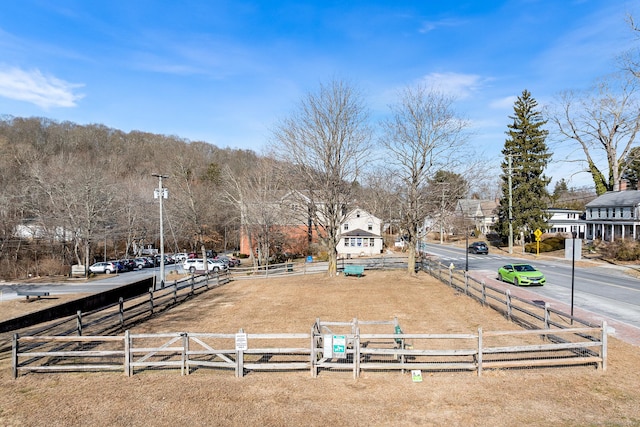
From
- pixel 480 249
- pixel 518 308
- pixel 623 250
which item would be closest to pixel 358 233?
pixel 480 249

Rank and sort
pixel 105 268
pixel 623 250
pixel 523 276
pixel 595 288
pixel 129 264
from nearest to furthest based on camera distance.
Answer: pixel 595 288 → pixel 523 276 → pixel 623 250 → pixel 105 268 → pixel 129 264

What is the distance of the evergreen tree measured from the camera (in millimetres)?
54688

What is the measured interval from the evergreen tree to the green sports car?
1189 inches

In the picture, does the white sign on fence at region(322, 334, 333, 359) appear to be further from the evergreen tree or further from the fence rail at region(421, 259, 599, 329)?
the evergreen tree

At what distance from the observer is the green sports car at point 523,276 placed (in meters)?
25.7

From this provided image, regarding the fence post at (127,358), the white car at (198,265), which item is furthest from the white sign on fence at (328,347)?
the white car at (198,265)

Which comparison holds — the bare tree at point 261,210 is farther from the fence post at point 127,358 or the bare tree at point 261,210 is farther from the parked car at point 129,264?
the fence post at point 127,358

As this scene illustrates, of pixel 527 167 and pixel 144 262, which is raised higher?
pixel 527 167

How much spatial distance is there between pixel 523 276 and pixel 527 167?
1330 inches

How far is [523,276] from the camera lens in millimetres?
25797

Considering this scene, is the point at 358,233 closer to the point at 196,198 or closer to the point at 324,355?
the point at 196,198

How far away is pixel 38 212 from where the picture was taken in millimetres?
46000

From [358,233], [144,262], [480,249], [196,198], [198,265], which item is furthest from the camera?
[358,233]

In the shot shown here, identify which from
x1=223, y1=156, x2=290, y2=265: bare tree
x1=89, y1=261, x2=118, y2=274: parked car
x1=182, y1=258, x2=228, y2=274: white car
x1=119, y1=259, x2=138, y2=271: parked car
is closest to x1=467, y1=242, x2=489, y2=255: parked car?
x1=223, y1=156, x2=290, y2=265: bare tree
